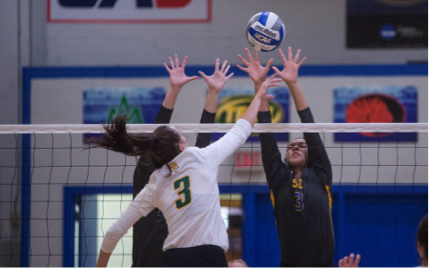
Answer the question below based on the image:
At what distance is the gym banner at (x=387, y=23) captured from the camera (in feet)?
25.5

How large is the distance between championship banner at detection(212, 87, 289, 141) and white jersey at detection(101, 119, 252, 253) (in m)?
4.74

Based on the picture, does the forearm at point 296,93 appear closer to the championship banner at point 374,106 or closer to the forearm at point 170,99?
the forearm at point 170,99

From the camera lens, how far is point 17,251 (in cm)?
748

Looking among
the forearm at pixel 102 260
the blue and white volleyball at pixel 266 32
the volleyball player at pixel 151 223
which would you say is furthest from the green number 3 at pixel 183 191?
the blue and white volleyball at pixel 266 32

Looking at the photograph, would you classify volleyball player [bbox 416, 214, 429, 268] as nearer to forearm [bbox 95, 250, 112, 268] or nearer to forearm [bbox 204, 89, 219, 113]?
forearm [bbox 95, 250, 112, 268]

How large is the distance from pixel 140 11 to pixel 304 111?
5.42m

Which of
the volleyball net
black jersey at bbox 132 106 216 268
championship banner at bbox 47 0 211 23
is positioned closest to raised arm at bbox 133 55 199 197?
black jersey at bbox 132 106 216 268

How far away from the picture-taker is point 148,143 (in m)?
2.62

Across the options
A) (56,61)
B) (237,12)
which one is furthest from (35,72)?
(237,12)

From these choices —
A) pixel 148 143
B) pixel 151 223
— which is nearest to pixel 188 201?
pixel 148 143

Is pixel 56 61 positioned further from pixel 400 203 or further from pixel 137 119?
pixel 400 203

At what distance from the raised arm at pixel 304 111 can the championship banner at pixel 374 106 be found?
3854 millimetres

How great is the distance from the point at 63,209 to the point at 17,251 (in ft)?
3.67

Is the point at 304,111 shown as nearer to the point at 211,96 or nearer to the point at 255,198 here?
the point at 211,96
